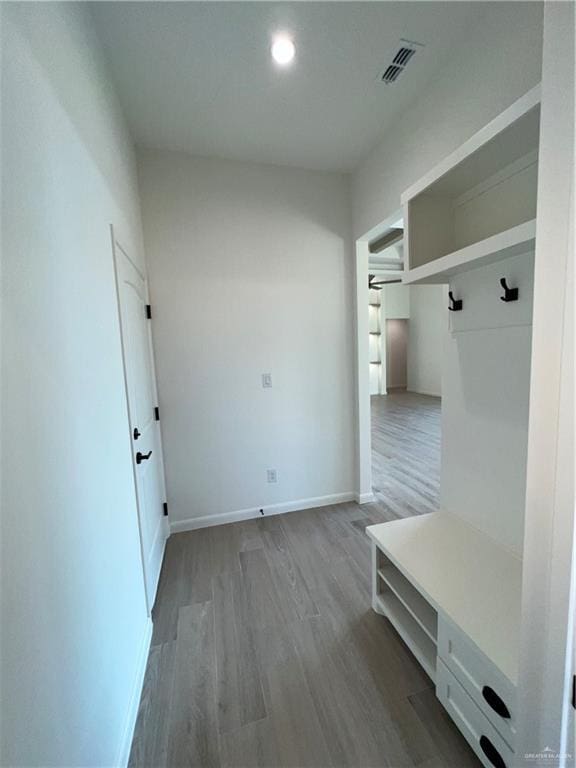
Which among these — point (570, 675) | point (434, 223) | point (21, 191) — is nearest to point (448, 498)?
point (570, 675)

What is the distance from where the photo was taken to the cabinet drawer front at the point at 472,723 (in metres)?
1.01

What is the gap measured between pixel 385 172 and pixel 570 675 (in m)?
2.72

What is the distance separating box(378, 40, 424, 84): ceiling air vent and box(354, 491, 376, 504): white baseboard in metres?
3.05

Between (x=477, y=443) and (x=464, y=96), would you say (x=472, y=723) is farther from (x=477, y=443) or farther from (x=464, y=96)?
(x=464, y=96)

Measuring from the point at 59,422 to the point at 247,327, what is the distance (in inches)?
75.3

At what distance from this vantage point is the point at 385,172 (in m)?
2.30

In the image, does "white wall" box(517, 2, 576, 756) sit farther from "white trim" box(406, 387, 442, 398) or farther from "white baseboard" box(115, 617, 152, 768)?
"white trim" box(406, 387, 442, 398)

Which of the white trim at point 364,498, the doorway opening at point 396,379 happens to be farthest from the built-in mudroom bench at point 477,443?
the white trim at point 364,498

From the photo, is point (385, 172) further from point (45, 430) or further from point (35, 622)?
point (35, 622)

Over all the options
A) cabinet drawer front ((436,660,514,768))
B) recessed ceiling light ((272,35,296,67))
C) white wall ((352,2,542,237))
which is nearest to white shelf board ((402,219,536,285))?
white wall ((352,2,542,237))

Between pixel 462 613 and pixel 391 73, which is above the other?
pixel 391 73

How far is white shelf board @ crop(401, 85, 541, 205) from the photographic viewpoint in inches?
38.9

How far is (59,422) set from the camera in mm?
861

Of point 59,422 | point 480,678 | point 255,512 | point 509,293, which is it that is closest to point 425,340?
point 255,512
